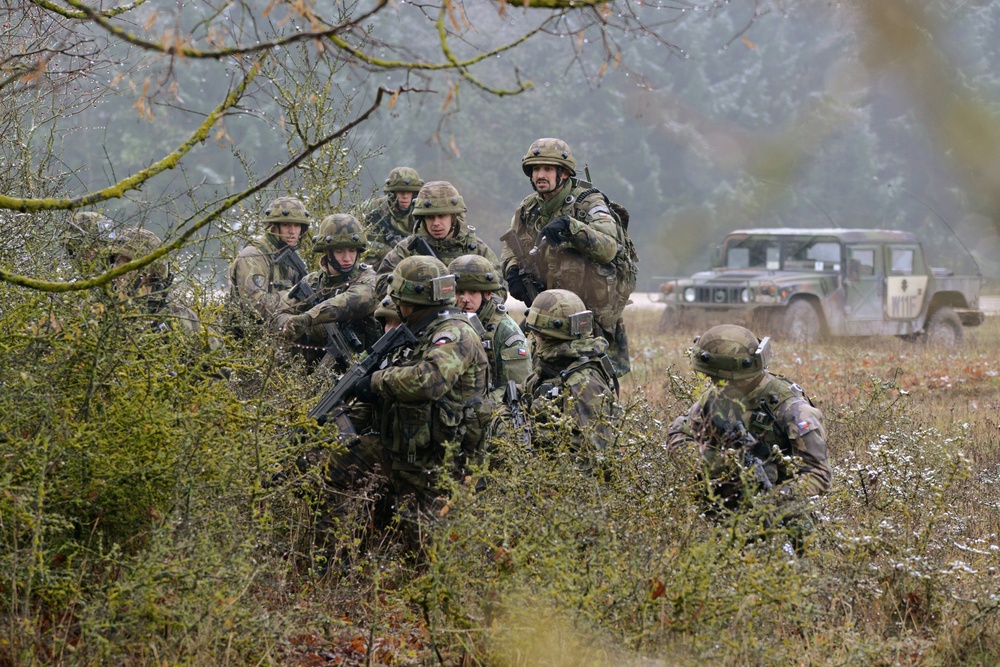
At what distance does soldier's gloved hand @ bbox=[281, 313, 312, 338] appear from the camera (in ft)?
23.3

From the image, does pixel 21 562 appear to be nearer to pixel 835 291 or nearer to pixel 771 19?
pixel 835 291

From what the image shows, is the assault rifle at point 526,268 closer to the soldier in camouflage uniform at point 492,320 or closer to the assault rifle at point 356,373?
the soldier in camouflage uniform at point 492,320

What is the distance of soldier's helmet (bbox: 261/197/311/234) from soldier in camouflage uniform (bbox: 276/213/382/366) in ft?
1.89

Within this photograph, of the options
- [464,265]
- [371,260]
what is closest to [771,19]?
[371,260]

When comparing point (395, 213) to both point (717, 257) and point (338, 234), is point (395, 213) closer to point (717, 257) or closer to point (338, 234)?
point (338, 234)

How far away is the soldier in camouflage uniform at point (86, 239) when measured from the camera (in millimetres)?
4530

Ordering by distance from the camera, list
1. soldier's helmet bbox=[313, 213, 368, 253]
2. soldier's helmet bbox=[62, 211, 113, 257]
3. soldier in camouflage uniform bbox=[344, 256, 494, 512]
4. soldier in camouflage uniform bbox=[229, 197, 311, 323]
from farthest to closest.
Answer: soldier in camouflage uniform bbox=[229, 197, 311, 323], soldier's helmet bbox=[313, 213, 368, 253], soldier in camouflage uniform bbox=[344, 256, 494, 512], soldier's helmet bbox=[62, 211, 113, 257]

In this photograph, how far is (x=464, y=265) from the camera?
252 inches

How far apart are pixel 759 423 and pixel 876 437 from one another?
86.0 inches

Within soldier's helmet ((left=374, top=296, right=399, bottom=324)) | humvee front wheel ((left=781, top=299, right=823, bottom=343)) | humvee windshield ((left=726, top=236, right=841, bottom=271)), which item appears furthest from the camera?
humvee windshield ((left=726, top=236, right=841, bottom=271))

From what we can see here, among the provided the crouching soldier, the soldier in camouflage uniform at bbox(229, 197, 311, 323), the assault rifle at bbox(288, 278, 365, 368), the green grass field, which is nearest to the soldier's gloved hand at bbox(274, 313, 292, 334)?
the assault rifle at bbox(288, 278, 365, 368)

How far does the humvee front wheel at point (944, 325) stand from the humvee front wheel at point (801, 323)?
7.69 ft

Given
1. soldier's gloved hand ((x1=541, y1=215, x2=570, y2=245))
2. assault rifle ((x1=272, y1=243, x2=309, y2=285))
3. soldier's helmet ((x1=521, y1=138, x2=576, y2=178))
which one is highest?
soldier's helmet ((x1=521, y1=138, x2=576, y2=178))

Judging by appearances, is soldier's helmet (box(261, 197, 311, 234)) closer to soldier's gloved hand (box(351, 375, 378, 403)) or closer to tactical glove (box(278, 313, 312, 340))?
tactical glove (box(278, 313, 312, 340))
